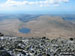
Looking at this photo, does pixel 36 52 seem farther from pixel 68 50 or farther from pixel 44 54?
pixel 68 50

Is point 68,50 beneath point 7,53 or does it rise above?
beneath

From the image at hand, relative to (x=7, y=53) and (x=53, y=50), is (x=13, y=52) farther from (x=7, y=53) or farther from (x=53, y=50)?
(x=53, y=50)

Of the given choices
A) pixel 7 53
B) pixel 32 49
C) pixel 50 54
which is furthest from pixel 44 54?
pixel 7 53

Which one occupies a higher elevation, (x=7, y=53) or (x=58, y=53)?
(x=7, y=53)

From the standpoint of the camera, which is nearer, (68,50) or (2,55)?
(2,55)

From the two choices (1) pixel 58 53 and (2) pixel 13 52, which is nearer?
(2) pixel 13 52

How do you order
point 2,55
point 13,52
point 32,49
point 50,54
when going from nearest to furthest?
1. point 2,55
2. point 13,52
3. point 50,54
4. point 32,49

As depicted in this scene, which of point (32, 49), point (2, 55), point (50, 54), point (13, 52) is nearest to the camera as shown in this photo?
point (2, 55)

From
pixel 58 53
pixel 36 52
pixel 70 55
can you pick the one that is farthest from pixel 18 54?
pixel 70 55

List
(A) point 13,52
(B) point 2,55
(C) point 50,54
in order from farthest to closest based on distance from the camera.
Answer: (C) point 50,54 → (A) point 13,52 → (B) point 2,55
